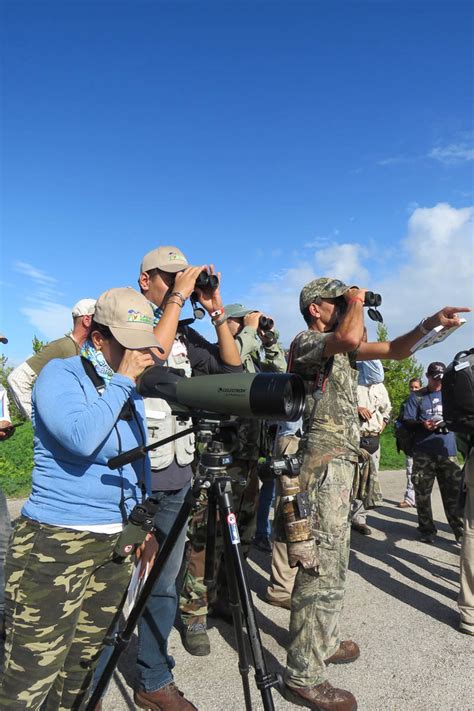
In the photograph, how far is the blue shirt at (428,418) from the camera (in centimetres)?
574

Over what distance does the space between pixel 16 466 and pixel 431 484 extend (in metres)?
7.42

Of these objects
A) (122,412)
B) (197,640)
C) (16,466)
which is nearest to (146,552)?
(122,412)

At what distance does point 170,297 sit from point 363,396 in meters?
4.24

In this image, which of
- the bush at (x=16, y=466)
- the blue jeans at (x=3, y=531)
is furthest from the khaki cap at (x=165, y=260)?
the bush at (x=16, y=466)

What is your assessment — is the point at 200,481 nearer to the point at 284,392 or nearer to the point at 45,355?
the point at 284,392

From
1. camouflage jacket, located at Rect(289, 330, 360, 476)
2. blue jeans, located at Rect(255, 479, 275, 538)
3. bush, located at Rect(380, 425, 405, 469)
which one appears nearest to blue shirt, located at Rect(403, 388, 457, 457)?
blue jeans, located at Rect(255, 479, 275, 538)

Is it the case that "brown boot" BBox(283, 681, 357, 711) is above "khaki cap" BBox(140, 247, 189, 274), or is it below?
below

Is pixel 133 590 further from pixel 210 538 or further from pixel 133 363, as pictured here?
pixel 133 363

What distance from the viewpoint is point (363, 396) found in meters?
6.21

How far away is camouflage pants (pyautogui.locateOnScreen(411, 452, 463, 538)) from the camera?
5.68 m

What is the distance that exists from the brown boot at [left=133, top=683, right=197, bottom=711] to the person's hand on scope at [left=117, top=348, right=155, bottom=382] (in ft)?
5.80

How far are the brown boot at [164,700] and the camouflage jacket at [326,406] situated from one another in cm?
134

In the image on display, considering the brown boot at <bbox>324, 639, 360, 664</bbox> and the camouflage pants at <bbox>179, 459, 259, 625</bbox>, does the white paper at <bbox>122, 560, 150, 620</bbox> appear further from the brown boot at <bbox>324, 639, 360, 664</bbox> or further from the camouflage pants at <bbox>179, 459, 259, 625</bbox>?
the brown boot at <bbox>324, 639, 360, 664</bbox>

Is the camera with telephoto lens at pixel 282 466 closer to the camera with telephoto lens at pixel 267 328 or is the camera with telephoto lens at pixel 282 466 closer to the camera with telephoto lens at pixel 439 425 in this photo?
the camera with telephoto lens at pixel 267 328
